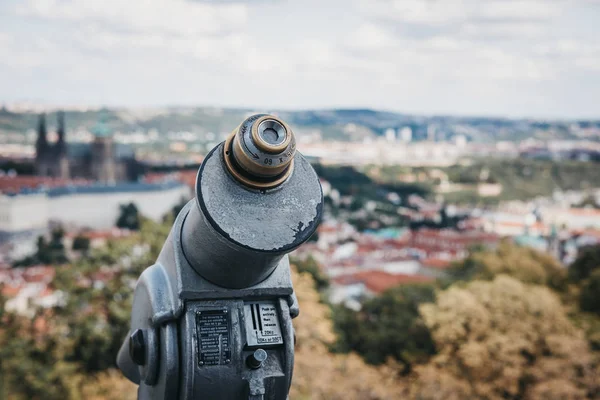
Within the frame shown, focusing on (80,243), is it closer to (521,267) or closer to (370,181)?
(370,181)

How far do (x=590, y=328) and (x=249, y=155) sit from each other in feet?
63.5

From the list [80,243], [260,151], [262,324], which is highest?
[260,151]

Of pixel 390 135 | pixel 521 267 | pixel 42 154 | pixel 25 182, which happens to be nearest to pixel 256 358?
pixel 521 267

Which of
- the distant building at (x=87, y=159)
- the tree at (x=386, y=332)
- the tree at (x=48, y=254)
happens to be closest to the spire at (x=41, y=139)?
the distant building at (x=87, y=159)

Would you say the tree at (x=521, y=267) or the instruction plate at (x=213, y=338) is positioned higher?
the instruction plate at (x=213, y=338)

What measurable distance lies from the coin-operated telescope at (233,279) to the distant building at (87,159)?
9154 centimetres

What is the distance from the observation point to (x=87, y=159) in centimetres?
9306

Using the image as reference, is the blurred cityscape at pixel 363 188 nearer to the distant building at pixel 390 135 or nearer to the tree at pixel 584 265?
the distant building at pixel 390 135

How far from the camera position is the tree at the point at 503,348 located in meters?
16.1

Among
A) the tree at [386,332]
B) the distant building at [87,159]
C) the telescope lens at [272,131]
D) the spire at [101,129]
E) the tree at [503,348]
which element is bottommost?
the tree at [386,332]

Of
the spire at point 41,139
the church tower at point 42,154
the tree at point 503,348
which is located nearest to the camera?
the tree at point 503,348

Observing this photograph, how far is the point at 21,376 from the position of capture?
1471cm

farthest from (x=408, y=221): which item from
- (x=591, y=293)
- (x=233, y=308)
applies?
(x=233, y=308)

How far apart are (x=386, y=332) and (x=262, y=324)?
19.5 m
